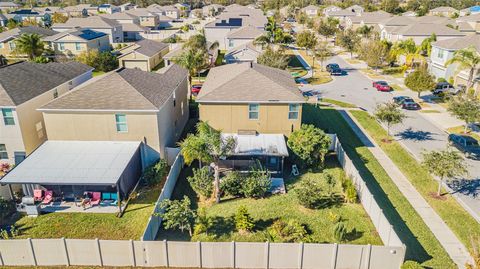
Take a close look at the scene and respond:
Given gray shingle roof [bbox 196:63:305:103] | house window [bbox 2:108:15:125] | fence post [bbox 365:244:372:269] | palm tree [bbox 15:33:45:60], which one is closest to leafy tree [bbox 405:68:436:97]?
A: gray shingle roof [bbox 196:63:305:103]

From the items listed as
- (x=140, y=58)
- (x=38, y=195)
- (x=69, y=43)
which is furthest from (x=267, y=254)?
(x=69, y=43)

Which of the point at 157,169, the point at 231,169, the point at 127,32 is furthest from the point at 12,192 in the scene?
the point at 127,32

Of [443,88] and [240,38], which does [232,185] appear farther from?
[240,38]

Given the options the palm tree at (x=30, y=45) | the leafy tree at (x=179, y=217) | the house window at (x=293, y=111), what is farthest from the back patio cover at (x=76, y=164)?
the palm tree at (x=30, y=45)

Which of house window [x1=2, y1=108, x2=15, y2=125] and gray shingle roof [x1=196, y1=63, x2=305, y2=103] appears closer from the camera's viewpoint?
house window [x1=2, y1=108, x2=15, y2=125]

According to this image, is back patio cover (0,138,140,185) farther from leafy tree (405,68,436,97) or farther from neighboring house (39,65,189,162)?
leafy tree (405,68,436,97)

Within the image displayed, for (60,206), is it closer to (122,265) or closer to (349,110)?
(122,265)
